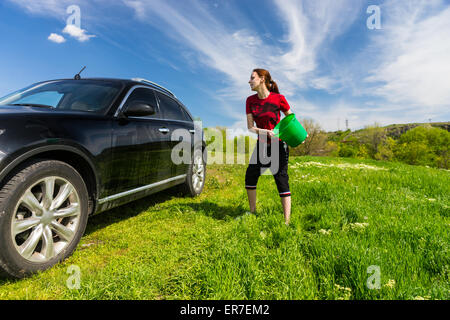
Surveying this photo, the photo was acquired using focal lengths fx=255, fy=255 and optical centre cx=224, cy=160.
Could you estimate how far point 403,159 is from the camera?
2502 inches

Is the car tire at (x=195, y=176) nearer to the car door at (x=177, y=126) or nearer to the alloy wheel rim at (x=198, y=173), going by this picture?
the alloy wheel rim at (x=198, y=173)

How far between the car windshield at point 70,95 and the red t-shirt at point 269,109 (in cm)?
180

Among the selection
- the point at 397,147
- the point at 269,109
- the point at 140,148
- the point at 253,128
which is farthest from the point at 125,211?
the point at 397,147

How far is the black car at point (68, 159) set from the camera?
195 cm

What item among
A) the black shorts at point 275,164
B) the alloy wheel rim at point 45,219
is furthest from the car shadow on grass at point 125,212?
the black shorts at point 275,164

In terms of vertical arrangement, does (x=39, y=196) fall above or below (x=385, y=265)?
above

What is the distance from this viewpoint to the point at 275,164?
329cm

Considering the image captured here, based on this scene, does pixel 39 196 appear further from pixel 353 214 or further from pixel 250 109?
pixel 353 214

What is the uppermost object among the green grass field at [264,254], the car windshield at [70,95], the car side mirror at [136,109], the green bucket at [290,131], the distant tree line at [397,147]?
the distant tree line at [397,147]

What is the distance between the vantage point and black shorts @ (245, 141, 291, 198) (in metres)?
3.27

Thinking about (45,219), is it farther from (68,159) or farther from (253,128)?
(253,128)
